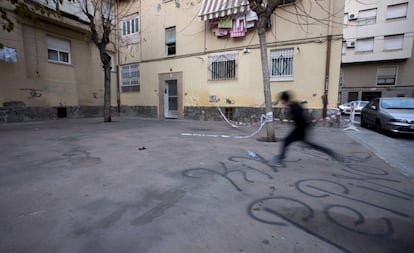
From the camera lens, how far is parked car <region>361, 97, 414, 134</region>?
275 inches

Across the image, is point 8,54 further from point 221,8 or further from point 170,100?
point 221,8

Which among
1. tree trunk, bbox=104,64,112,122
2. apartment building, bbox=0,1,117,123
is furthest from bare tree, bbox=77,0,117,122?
apartment building, bbox=0,1,117,123

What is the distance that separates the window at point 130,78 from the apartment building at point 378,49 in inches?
790

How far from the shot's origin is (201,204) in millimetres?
2539

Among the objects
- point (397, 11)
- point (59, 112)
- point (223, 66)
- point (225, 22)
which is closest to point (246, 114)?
point (223, 66)

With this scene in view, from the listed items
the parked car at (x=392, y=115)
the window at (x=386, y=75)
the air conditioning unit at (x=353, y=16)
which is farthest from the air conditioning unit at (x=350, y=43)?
the parked car at (x=392, y=115)

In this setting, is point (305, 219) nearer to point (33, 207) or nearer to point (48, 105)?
point (33, 207)

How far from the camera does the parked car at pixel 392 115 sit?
22.9 feet

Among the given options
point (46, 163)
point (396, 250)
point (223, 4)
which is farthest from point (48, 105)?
point (396, 250)

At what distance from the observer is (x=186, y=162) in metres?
4.22

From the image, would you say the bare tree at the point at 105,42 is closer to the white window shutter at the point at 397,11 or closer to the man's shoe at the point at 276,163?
the man's shoe at the point at 276,163

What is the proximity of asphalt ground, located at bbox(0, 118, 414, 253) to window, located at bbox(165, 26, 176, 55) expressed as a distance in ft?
33.2

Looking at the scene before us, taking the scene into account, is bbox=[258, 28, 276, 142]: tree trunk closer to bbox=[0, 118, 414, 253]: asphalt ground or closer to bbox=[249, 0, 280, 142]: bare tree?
bbox=[249, 0, 280, 142]: bare tree

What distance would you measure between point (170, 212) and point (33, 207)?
164cm
